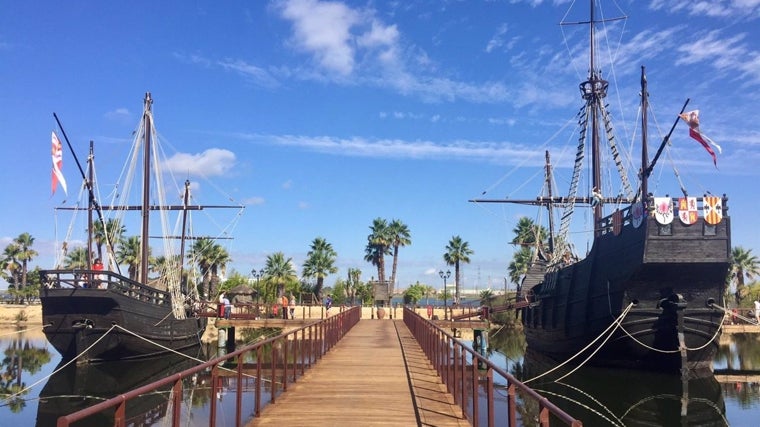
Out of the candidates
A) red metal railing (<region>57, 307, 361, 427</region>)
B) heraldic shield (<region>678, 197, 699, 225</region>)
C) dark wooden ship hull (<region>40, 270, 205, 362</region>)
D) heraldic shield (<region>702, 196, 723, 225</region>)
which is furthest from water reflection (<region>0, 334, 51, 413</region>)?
heraldic shield (<region>702, 196, 723, 225</region>)

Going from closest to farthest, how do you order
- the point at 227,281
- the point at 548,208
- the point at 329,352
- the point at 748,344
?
1. the point at 329,352
2. the point at 748,344
3. the point at 548,208
4. the point at 227,281

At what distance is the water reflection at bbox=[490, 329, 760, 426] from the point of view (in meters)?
14.4

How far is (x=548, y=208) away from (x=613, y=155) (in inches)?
557

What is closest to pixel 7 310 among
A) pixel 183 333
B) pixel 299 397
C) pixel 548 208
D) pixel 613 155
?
pixel 183 333

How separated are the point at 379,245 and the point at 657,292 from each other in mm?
51258

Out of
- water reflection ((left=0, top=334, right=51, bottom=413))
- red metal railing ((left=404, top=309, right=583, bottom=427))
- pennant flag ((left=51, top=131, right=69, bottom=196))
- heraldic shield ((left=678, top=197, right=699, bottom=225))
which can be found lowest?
water reflection ((left=0, top=334, right=51, bottom=413))

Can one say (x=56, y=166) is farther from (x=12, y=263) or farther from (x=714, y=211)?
(x=12, y=263)

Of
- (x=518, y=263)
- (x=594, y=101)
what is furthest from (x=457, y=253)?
(x=594, y=101)

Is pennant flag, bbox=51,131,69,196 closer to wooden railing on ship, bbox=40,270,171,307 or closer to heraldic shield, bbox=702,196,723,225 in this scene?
wooden railing on ship, bbox=40,270,171,307

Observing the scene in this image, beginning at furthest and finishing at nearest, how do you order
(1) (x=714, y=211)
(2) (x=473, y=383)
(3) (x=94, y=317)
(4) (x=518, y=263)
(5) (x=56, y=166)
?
(4) (x=518, y=263) → (5) (x=56, y=166) → (3) (x=94, y=317) → (1) (x=714, y=211) → (2) (x=473, y=383)

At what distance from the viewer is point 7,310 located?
2175 inches

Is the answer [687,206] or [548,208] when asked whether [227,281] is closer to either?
[548,208]

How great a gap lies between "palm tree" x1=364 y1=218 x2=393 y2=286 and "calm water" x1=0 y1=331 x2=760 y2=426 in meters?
43.1

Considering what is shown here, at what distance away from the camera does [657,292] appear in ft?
64.6
